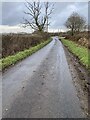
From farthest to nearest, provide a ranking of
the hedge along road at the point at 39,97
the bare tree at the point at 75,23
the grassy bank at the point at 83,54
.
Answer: the bare tree at the point at 75,23, the grassy bank at the point at 83,54, the hedge along road at the point at 39,97

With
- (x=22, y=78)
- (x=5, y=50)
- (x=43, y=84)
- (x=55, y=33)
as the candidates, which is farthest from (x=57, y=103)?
(x=55, y=33)

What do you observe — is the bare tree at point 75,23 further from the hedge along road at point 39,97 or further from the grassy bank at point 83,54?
the hedge along road at point 39,97

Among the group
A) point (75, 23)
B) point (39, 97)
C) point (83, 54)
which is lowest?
point (39, 97)

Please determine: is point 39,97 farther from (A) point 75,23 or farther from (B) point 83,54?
(A) point 75,23

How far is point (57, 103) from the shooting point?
8.15m

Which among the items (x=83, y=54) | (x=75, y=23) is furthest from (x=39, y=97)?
(x=75, y=23)

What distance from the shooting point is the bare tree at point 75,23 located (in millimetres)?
96688

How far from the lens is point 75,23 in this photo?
321 ft

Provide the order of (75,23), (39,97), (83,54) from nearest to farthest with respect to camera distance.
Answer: (39,97)
(83,54)
(75,23)

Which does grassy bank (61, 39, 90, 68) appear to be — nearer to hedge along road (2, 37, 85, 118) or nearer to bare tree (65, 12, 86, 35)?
hedge along road (2, 37, 85, 118)

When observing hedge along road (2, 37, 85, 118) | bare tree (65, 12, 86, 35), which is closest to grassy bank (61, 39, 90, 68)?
hedge along road (2, 37, 85, 118)

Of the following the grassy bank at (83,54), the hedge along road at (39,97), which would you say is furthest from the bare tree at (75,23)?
the hedge along road at (39,97)

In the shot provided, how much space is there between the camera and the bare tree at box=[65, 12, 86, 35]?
96688mm

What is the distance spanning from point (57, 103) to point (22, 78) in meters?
4.64
